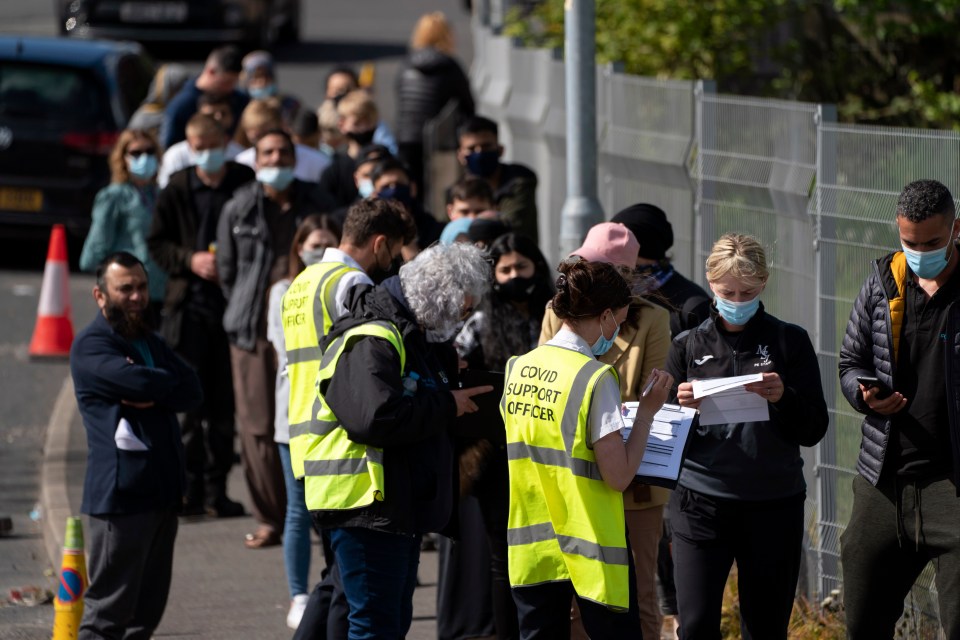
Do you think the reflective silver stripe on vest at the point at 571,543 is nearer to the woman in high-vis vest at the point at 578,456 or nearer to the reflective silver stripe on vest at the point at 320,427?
the woman in high-vis vest at the point at 578,456

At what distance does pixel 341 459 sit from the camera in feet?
18.6

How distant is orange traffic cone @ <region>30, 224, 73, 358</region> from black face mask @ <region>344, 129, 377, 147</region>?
2.58m

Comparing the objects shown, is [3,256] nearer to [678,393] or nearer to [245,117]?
[245,117]

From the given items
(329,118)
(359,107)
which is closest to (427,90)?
(329,118)

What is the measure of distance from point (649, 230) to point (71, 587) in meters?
2.81

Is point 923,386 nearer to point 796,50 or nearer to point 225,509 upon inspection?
point 225,509

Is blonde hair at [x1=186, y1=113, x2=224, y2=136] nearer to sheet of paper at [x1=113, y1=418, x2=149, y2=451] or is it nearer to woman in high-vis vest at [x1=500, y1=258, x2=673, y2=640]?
sheet of paper at [x1=113, y1=418, x2=149, y2=451]

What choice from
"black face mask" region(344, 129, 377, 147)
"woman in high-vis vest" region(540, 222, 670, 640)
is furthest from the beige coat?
"black face mask" region(344, 129, 377, 147)

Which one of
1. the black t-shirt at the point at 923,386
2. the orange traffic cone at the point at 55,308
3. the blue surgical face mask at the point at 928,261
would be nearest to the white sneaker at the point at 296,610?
the black t-shirt at the point at 923,386

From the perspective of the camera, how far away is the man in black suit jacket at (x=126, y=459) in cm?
663

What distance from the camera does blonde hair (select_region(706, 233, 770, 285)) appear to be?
217 inches

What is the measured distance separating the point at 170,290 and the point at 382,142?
2.20 m

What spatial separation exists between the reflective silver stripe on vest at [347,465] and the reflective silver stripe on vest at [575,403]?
2.65 ft

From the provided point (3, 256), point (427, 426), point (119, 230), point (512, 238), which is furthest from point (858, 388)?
point (3, 256)
